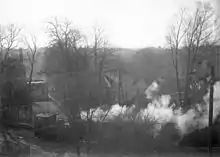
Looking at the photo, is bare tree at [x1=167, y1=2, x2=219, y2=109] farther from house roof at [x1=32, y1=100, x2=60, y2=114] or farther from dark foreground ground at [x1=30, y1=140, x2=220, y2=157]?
house roof at [x1=32, y1=100, x2=60, y2=114]

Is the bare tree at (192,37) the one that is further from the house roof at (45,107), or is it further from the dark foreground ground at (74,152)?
the house roof at (45,107)

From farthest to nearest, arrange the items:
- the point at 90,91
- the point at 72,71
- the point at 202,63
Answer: the point at 72,71
the point at 90,91
the point at 202,63

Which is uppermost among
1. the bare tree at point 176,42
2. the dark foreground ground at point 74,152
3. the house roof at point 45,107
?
the bare tree at point 176,42

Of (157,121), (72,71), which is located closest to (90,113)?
(157,121)

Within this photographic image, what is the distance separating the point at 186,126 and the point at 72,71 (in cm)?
328

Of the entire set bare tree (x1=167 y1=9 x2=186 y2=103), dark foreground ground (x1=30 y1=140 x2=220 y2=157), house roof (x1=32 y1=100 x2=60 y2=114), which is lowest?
dark foreground ground (x1=30 y1=140 x2=220 y2=157)

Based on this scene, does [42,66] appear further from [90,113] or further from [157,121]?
[157,121]

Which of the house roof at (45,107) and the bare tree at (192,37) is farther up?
the bare tree at (192,37)

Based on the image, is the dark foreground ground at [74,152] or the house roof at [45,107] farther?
the house roof at [45,107]

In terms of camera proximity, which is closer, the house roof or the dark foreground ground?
the dark foreground ground

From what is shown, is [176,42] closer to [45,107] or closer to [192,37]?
[192,37]

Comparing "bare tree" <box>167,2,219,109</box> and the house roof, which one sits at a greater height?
"bare tree" <box>167,2,219,109</box>

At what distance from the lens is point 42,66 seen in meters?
6.22

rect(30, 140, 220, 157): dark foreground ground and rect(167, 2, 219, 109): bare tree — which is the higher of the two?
rect(167, 2, 219, 109): bare tree
